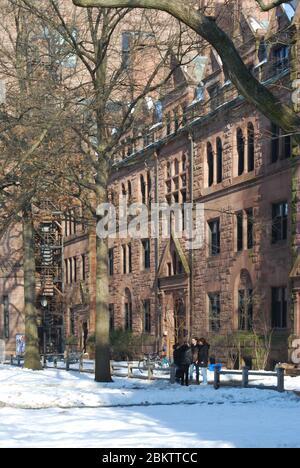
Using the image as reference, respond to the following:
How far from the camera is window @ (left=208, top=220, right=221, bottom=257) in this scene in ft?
147

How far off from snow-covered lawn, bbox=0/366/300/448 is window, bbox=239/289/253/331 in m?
9.64

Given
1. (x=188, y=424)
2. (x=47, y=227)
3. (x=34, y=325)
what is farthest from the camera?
(x=47, y=227)

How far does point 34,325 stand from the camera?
39.7 meters

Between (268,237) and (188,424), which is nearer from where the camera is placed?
(188,424)

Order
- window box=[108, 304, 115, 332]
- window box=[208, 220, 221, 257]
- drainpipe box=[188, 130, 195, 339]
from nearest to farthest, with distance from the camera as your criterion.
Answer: window box=[208, 220, 221, 257], drainpipe box=[188, 130, 195, 339], window box=[108, 304, 115, 332]

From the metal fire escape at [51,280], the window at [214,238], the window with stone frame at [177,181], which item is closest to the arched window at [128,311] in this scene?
the window with stone frame at [177,181]

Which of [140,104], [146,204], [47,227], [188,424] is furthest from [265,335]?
[47,227]

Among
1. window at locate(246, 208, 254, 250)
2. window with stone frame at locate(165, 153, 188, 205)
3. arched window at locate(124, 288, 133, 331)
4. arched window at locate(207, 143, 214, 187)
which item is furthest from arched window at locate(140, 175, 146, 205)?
window at locate(246, 208, 254, 250)

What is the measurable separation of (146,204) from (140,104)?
876 inches

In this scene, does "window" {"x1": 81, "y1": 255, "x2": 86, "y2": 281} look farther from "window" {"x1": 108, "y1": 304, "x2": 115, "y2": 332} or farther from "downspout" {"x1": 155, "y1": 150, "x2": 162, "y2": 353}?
"downspout" {"x1": 155, "y1": 150, "x2": 162, "y2": 353}

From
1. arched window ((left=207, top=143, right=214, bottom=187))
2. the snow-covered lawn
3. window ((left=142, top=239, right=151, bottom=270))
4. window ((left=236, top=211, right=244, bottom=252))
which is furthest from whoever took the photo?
window ((left=142, top=239, right=151, bottom=270))

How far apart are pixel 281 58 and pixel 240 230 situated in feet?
27.3

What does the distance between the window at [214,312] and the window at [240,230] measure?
307cm
